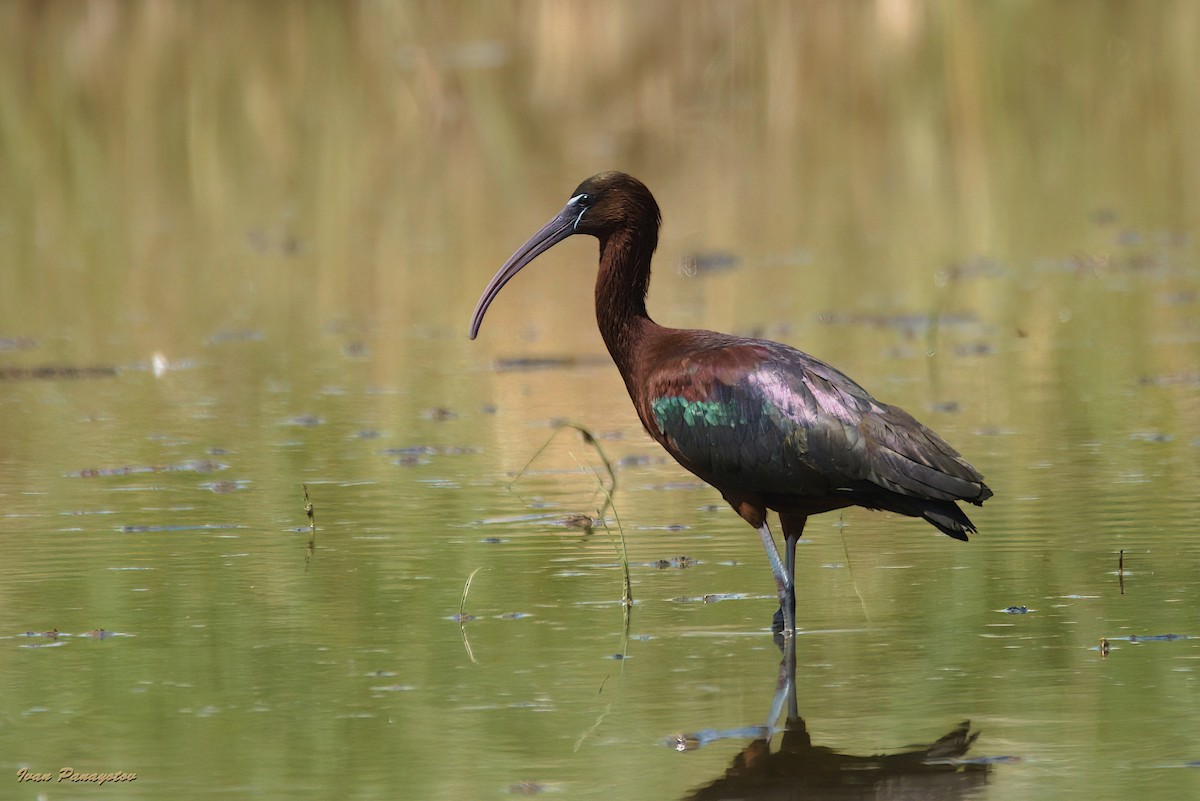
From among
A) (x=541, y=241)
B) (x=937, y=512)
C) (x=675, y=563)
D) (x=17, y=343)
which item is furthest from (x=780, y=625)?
(x=17, y=343)

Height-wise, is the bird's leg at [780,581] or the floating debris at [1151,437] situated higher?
the floating debris at [1151,437]

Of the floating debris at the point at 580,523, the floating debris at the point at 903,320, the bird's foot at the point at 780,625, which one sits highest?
the floating debris at the point at 903,320

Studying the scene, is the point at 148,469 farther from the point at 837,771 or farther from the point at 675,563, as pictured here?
the point at 837,771

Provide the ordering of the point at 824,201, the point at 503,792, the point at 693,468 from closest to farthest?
the point at 503,792
the point at 693,468
the point at 824,201

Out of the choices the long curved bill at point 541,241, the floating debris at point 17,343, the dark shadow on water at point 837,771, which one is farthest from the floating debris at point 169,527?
the floating debris at point 17,343

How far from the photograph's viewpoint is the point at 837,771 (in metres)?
5.13

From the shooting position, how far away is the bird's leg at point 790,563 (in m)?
6.49

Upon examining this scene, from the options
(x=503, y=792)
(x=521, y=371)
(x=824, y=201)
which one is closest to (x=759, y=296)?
(x=521, y=371)

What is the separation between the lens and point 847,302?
1324 cm

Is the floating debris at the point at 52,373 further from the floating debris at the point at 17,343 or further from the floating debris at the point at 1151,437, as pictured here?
the floating debris at the point at 1151,437

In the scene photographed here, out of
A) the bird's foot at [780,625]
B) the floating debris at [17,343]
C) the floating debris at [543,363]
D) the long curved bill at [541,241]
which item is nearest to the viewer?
the bird's foot at [780,625]

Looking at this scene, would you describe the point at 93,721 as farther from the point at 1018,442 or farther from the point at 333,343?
the point at 333,343

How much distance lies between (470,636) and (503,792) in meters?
1.50
